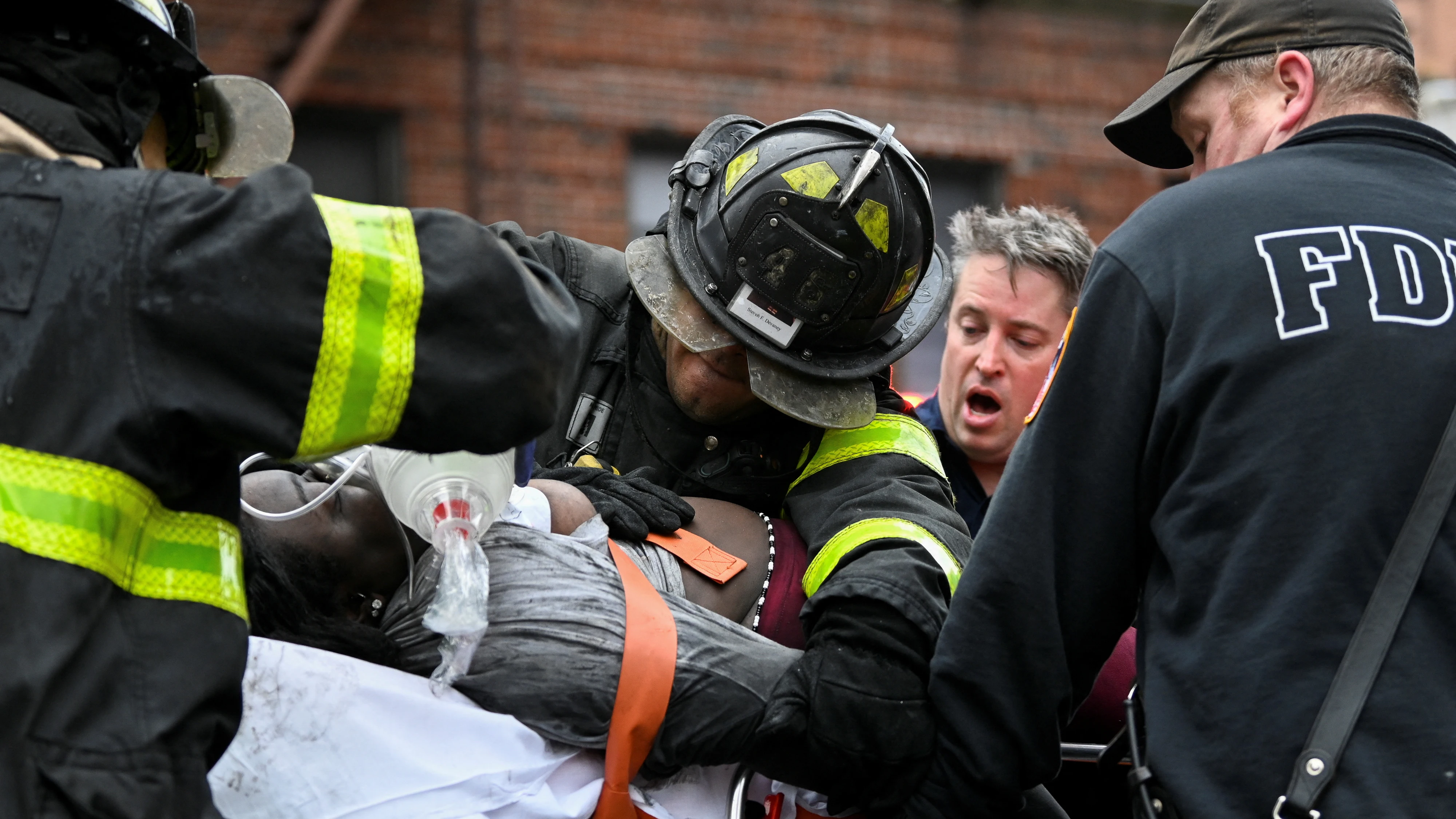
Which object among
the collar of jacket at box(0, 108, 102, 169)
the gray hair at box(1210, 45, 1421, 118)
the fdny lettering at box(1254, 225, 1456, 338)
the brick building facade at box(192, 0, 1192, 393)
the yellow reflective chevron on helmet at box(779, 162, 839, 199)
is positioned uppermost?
the gray hair at box(1210, 45, 1421, 118)

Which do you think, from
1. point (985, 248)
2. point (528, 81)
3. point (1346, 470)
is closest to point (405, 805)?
point (1346, 470)

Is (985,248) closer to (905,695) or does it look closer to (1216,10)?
(1216,10)

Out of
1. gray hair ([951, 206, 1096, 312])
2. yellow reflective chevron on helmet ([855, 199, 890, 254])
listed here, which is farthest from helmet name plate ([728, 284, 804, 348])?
gray hair ([951, 206, 1096, 312])

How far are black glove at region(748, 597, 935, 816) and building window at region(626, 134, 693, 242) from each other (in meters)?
6.24

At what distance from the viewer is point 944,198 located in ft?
30.0

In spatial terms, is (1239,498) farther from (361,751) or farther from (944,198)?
(944,198)

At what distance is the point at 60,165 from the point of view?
5.21 ft

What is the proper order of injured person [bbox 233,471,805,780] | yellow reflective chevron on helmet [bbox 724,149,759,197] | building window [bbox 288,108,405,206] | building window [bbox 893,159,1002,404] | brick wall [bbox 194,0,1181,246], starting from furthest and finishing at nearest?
building window [bbox 893,159,1002,404] < building window [bbox 288,108,405,206] < brick wall [bbox 194,0,1181,246] < yellow reflective chevron on helmet [bbox 724,149,759,197] < injured person [bbox 233,471,805,780]

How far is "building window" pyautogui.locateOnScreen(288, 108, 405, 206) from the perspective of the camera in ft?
25.9

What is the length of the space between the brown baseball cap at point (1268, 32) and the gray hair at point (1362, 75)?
0.5 inches

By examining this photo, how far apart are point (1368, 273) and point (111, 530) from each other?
5.39ft

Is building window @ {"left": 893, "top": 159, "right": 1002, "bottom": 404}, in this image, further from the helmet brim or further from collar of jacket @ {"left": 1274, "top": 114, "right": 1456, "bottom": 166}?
collar of jacket @ {"left": 1274, "top": 114, "right": 1456, "bottom": 166}

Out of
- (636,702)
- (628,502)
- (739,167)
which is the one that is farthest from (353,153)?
(636,702)

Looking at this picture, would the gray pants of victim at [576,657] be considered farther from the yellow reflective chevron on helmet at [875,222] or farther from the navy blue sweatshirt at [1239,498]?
the yellow reflective chevron on helmet at [875,222]
